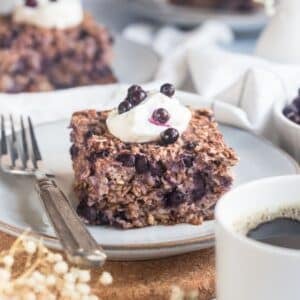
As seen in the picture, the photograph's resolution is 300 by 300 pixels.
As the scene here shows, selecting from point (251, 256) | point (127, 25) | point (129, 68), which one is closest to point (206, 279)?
point (251, 256)

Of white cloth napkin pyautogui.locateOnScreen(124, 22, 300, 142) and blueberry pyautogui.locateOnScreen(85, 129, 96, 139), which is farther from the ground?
blueberry pyautogui.locateOnScreen(85, 129, 96, 139)

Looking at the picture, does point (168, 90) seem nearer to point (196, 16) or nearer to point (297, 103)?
point (297, 103)

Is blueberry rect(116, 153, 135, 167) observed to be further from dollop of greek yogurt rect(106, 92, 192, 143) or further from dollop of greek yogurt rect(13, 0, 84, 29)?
dollop of greek yogurt rect(13, 0, 84, 29)

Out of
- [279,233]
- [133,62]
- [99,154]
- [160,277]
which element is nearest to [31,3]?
[133,62]

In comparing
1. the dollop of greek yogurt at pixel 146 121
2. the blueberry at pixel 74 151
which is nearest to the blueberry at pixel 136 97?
the dollop of greek yogurt at pixel 146 121

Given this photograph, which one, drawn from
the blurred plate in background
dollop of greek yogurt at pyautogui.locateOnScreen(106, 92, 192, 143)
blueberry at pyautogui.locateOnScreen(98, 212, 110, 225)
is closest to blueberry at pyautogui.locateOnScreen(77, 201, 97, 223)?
blueberry at pyautogui.locateOnScreen(98, 212, 110, 225)

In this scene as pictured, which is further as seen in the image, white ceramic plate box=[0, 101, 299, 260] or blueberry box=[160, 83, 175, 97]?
blueberry box=[160, 83, 175, 97]

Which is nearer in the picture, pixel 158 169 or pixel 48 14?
pixel 158 169
